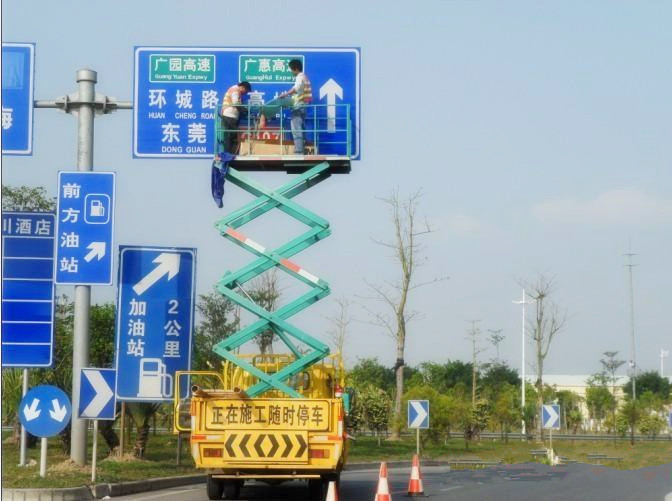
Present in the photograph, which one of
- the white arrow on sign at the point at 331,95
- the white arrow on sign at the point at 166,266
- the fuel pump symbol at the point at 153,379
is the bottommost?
the fuel pump symbol at the point at 153,379

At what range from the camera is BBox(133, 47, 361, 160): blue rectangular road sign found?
727 inches

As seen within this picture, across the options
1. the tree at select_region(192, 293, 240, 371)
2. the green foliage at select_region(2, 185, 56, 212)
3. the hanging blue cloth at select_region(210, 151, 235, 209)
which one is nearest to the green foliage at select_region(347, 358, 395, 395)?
the tree at select_region(192, 293, 240, 371)

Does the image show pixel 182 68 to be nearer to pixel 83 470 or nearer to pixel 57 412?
pixel 57 412

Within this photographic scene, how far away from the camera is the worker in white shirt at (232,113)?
17.9 meters

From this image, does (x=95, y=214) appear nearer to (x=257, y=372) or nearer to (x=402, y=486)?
(x=257, y=372)

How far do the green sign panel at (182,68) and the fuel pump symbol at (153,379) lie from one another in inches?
190

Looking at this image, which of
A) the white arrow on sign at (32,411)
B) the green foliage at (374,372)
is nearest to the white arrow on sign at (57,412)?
the white arrow on sign at (32,411)

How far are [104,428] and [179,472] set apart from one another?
3796 millimetres

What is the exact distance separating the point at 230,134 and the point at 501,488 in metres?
7.96

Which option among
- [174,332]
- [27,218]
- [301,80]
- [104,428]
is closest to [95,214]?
[27,218]

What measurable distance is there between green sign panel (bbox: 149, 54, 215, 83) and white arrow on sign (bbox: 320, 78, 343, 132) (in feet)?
6.36

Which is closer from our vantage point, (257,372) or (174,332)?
(257,372)

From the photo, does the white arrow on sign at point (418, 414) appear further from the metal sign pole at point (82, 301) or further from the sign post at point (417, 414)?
the metal sign pole at point (82, 301)

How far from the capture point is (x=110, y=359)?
28.3 m
